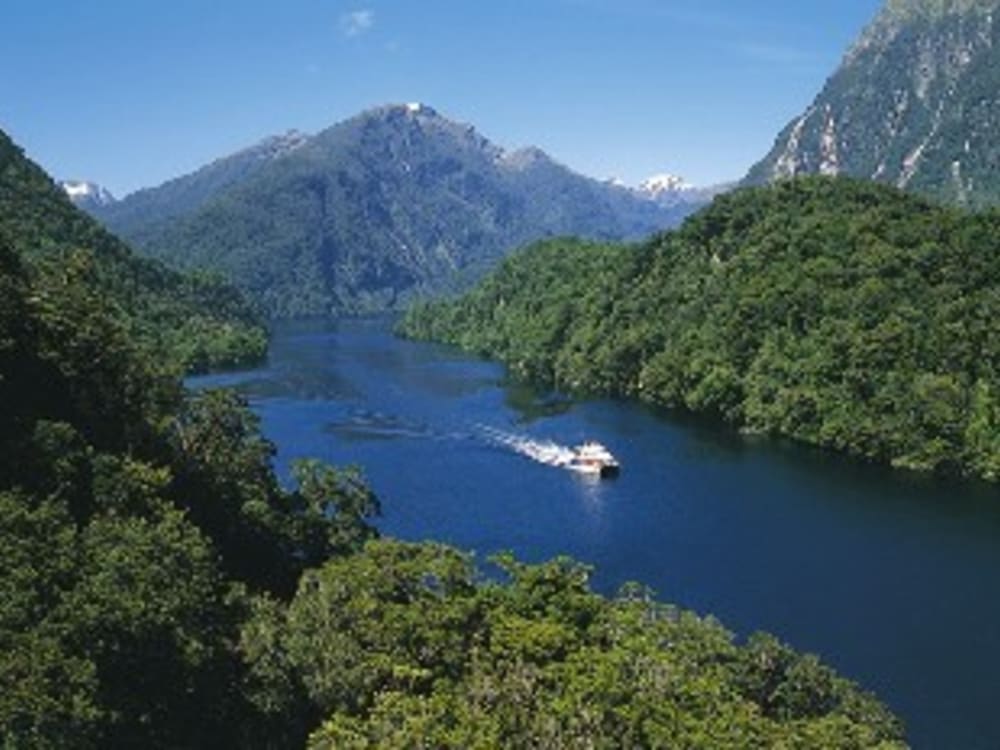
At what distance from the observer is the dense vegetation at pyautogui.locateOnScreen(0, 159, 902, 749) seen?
47781 mm

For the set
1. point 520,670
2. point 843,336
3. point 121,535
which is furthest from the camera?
point 843,336

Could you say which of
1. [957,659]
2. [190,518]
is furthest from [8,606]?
[957,659]

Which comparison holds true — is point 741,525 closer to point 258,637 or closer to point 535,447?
point 535,447

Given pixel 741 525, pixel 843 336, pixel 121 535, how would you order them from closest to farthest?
pixel 121 535 < pixel 741 525 < pixel 843 336

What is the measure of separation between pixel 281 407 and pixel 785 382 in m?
62.4

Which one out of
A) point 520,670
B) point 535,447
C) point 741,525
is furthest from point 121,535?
point 535,447

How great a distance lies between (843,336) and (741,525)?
51.2 m

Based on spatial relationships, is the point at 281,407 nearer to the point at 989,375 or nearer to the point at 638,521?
the point at 638,521

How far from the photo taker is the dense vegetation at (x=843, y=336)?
135 metres

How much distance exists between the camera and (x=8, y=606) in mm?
47281

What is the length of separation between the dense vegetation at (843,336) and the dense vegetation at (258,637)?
243 ft

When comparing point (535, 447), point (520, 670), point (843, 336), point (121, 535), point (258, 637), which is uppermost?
point (843, 336)

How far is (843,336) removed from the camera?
152m

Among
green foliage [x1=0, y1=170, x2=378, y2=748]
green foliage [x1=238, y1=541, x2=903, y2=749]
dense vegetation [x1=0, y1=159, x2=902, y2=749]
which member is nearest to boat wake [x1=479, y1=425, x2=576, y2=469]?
green foliage [x1=0, y1=170, x2=378, y2=748]
